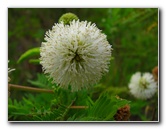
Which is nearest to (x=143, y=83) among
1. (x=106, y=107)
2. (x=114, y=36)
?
(x=114, y=36)

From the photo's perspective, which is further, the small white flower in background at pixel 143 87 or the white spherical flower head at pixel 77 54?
the small white flower in background at pixel 143 87

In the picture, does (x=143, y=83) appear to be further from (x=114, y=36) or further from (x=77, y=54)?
(x=77, y=54)

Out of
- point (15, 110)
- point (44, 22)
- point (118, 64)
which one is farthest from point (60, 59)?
point (44, 22)

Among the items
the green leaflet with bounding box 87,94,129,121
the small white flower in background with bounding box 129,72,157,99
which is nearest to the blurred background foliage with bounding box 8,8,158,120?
the small white flower in background with bounding box 129,72,157,99

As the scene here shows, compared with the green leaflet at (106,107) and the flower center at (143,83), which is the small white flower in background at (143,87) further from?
the green leaflet at (106,107)

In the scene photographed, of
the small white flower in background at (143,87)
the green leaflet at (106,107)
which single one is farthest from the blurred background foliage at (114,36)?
the green leaflet at (106,107)

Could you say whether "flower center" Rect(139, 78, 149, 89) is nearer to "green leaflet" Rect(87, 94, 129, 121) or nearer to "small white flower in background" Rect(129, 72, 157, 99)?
"small white flower in background" Rect(129, 72, 157, 99)
